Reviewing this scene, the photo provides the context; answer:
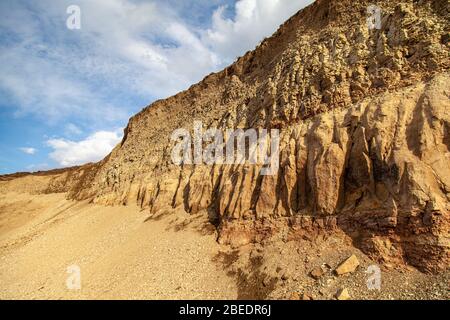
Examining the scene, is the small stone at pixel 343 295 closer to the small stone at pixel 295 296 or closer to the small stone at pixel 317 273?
the small stone at pixel 317 273

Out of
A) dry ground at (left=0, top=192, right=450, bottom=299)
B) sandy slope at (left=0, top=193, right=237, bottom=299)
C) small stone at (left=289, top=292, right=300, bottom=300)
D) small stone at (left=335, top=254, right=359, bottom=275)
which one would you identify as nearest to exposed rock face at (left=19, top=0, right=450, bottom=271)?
small stone at (left=335, top=254, right=359, bottom=275)

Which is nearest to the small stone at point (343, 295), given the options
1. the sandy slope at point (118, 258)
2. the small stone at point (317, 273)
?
the small stone at point (317, 273)

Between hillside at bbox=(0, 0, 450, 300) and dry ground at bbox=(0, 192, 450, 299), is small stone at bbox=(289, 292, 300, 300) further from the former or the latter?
hillside at bbox=(0, 0, 450, 300)

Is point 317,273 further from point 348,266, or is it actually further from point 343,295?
point 343,295

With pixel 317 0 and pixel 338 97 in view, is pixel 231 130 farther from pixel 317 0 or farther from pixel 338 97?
pixel 317 0

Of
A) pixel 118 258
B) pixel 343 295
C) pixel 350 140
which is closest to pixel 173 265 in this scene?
pixel 118 258

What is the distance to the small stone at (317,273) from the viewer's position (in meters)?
10.8

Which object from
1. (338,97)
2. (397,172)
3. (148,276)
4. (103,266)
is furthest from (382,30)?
(103,266)

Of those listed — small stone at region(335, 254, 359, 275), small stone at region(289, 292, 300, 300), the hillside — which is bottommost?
small stone at region(289, 292, 300, 300)

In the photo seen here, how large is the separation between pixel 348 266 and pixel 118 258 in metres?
11.9

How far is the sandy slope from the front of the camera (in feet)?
43.9

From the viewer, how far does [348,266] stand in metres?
10.5

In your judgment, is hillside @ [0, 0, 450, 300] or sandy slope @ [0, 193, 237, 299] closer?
hillside @ [0, 0, 450, 300]

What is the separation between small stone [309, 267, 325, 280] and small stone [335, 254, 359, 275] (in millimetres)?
548
